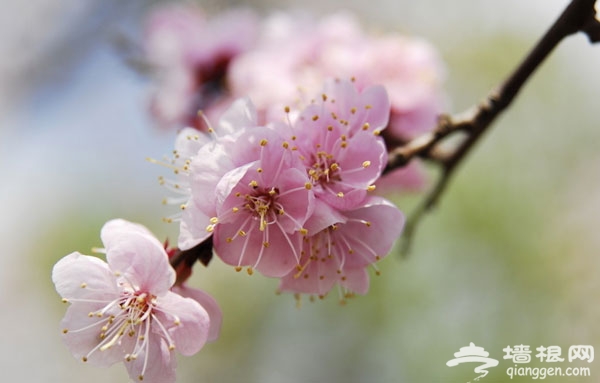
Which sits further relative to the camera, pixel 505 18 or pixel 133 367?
pixel 505 18

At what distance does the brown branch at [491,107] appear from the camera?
0.96 meters

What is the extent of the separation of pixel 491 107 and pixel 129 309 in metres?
0.75

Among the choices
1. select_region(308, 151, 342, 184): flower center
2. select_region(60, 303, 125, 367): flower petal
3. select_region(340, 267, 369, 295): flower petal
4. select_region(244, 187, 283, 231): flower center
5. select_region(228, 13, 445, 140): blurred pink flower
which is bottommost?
select_region(60, 303, 125, 367): flower petal

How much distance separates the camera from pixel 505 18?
4.48m

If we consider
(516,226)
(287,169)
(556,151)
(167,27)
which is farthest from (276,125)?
(556,151)

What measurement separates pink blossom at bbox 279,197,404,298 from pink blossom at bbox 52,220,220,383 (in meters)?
0.17

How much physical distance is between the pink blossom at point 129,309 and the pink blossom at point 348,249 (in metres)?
0.17

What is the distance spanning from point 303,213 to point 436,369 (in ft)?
6.74

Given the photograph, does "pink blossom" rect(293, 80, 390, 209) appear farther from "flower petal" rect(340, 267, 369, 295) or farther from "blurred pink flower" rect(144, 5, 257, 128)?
"blurred pink flower" rect(144, 5, 257, 128)

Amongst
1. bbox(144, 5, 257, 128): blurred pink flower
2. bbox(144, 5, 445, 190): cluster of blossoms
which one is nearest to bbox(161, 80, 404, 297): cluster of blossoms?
bbox(144, 5, 445, 190): cluster of blossoms

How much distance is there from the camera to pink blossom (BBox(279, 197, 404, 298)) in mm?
910

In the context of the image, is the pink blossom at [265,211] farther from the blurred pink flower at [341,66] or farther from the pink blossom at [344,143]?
the blurred pink flower at [341,66]

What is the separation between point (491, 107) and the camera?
1.16 m

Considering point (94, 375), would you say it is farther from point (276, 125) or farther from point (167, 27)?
point (276, 125)
